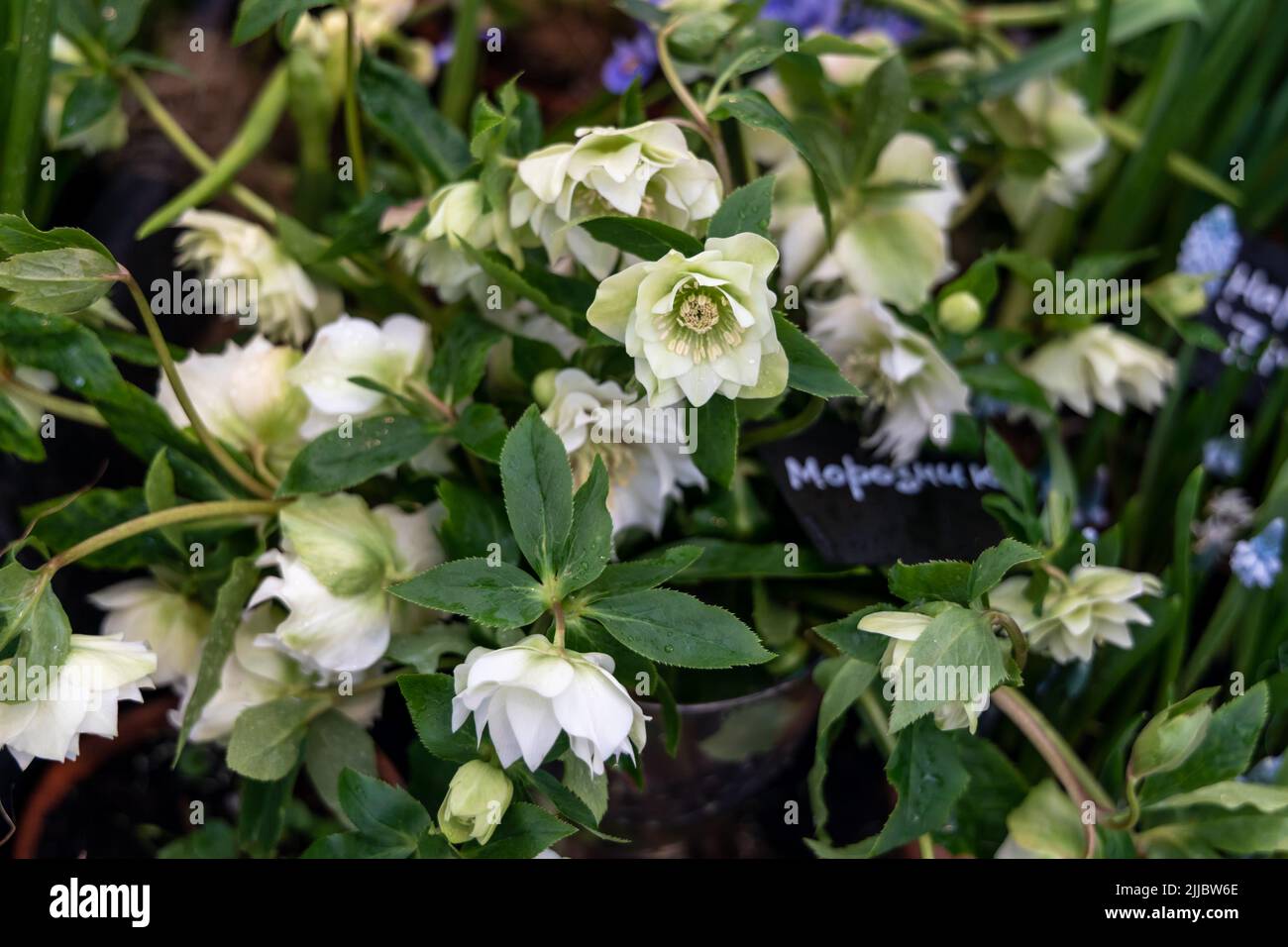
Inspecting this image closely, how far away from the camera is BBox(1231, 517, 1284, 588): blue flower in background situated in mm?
632

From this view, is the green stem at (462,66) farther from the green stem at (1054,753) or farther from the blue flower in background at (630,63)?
the green stem at (1054,753)

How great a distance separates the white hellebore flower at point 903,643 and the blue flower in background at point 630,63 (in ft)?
1.37

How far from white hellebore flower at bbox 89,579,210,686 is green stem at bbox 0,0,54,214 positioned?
0.66ft

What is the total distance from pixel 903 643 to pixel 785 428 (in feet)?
0.51

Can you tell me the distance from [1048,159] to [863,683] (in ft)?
1.28

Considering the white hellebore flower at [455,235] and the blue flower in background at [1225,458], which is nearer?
the white hellebore flower at [455,235]

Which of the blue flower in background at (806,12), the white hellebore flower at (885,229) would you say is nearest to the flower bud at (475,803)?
the white hellebore flower at (885,229)

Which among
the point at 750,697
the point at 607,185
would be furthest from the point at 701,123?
the point at 750,697

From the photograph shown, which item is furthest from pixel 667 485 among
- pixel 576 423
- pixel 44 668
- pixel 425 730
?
pixel 44 668

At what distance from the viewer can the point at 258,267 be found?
0.61 meters

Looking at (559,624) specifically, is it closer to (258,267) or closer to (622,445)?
(622,445)

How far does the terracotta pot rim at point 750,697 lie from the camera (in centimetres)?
58

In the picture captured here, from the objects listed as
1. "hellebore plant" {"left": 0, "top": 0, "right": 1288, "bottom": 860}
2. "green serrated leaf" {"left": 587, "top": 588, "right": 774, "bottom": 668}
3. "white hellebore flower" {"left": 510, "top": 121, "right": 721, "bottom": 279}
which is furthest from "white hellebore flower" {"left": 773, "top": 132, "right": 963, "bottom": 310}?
"green serrated leaf" {"left": 587, "top": 588, "right": 774, "bottom": 668}

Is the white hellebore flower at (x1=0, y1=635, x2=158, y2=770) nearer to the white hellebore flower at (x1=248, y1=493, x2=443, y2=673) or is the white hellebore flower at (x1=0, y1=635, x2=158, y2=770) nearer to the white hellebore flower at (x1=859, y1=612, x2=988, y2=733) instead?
the white hellebore flower at (x1=248, y1=493, x2=443, y2=673)
